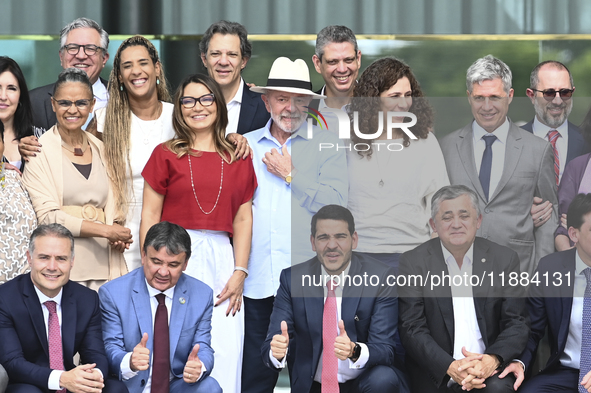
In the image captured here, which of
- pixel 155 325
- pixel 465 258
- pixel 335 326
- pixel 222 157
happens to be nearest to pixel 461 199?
pixel 465 258

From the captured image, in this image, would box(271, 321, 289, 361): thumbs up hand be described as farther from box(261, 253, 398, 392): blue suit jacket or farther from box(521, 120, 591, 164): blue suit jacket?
box(521, 120, 591, 164): blue suit jacket

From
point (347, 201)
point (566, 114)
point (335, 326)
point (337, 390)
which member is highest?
point (566, 114)

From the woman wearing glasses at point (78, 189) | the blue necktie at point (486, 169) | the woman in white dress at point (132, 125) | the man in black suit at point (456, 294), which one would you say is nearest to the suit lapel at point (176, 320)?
the woman wearing glasses at point (78, 189)

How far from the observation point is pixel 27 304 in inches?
153

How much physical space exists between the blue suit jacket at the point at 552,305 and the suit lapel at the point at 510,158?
1.43 feet

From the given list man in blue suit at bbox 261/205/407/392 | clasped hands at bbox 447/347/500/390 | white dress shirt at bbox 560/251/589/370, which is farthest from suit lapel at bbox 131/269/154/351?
white dress shirt at bbox 560/251/589/370

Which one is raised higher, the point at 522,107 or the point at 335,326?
the point at 522,107

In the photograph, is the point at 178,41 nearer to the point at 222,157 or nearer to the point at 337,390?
the point at 222,157

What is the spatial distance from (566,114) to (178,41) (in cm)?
283

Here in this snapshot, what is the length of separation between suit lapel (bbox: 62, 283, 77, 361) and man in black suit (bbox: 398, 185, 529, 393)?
1617 mm

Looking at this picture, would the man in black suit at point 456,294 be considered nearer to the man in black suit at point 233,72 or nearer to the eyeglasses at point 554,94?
the eyeglasses at point 554,94

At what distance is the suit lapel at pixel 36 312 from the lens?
387 cm

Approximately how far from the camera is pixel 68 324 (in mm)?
3934

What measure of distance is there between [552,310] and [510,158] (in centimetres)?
80
